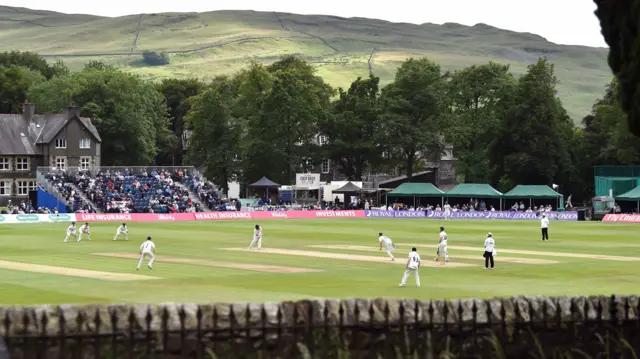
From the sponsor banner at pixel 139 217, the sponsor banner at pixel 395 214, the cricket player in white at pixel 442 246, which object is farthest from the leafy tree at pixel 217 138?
the cricket player in white at pixel 442 246

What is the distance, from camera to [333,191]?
334 ft

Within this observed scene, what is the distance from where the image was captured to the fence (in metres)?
12.3

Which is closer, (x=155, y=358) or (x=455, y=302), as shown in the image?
(x=155, y=358)

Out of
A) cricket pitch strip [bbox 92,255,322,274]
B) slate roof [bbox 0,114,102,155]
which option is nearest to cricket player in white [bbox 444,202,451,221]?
slate roof [bbox 0,114,102,155]

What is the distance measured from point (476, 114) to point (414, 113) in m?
9.64

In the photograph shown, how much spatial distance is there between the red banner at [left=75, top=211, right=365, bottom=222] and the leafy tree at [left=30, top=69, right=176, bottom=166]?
29608 mm

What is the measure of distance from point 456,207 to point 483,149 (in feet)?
62.0

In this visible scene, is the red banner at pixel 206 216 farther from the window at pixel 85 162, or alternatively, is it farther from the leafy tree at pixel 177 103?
the leafy tree at pixel 177 103

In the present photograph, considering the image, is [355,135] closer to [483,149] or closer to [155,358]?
[483,149]

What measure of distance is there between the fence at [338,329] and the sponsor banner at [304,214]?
75.1 m

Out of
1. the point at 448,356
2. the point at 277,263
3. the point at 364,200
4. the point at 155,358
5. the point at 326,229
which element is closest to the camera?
the point at 155,358

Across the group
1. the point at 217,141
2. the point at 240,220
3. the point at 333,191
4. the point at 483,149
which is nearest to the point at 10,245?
the point at 240,220

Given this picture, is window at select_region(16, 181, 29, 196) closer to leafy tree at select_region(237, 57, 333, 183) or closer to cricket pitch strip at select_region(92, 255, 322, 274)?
leafy tree at select_region(237, 57, 333, 183)

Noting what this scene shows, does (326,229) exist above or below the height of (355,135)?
below
